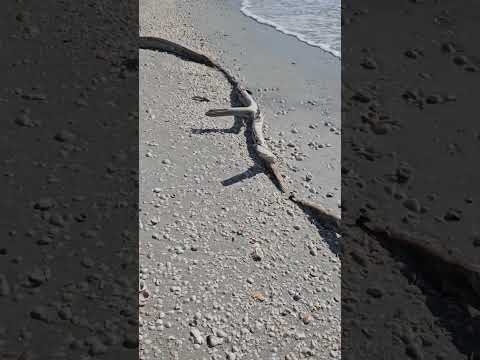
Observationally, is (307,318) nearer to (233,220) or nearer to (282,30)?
(233,220)

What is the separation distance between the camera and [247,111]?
746 cm

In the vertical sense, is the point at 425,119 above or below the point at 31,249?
below

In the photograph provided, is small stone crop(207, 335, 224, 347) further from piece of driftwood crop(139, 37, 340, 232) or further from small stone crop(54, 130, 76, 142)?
small stone crop(54, 130, 76, 142)

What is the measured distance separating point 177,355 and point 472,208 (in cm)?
408

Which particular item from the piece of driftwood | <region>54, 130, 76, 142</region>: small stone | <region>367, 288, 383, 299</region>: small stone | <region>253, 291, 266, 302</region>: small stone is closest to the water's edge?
the piece of driftwood

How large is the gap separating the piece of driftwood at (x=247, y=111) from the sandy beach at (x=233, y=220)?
15 cm

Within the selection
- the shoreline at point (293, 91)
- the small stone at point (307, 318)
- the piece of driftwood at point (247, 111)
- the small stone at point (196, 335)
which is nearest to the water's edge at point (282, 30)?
the shoreline at point (293, 91)

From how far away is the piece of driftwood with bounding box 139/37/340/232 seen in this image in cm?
580

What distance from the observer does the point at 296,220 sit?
5633 mm

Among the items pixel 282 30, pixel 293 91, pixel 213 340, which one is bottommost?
pixel 282 30

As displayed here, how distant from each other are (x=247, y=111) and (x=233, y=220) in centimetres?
248

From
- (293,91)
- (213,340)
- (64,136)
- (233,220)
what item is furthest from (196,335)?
(293,91)

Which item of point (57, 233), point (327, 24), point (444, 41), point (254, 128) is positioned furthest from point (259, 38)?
point (57, 233)

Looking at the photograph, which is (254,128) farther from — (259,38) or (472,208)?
(259,38)
